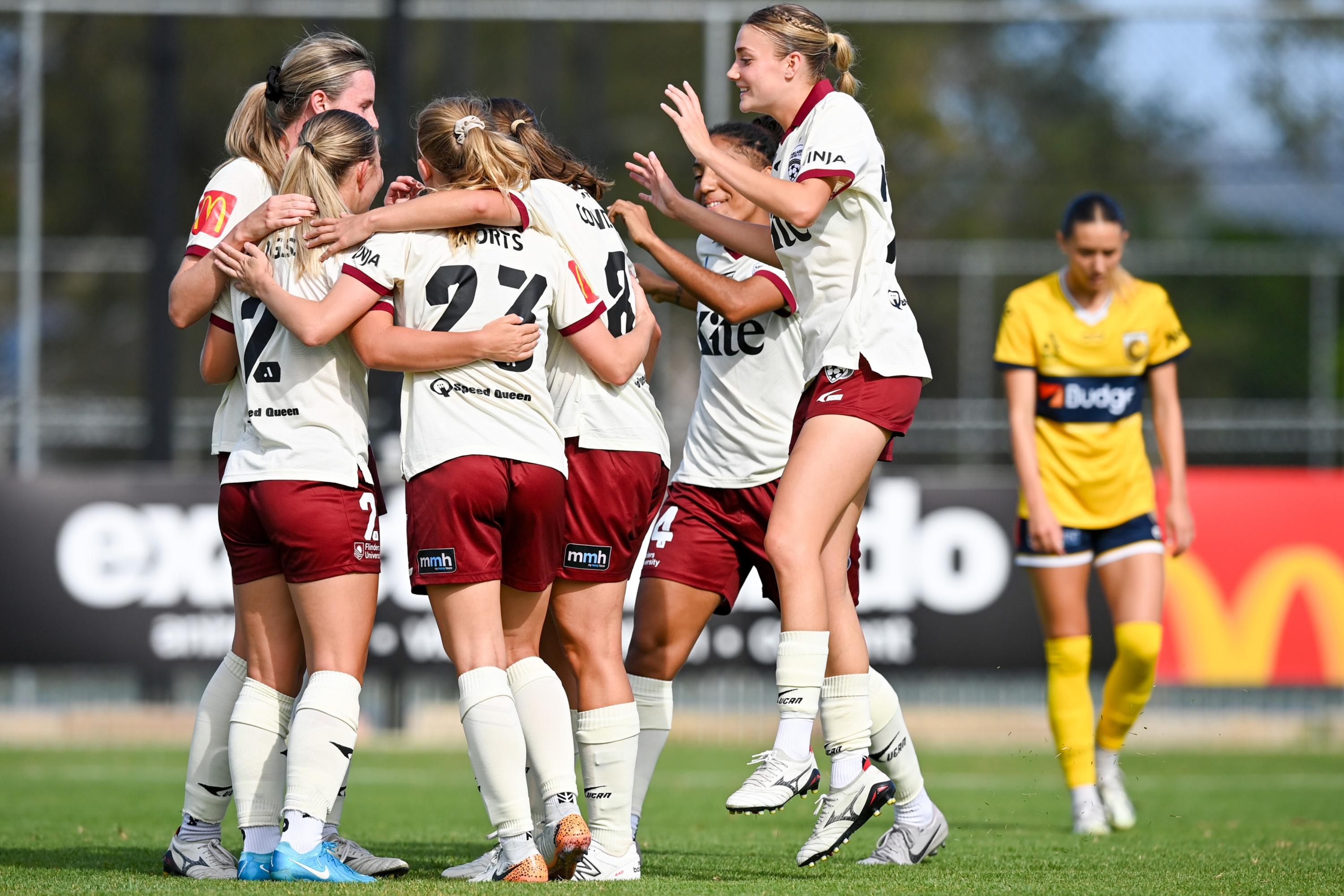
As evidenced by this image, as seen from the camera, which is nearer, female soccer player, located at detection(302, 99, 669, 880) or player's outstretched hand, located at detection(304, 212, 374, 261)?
player's outstretched hand, located at detection(304, 212, 374, 261)

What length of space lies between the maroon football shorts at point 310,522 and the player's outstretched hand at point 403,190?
876mm

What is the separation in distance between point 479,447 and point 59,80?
20.4 m

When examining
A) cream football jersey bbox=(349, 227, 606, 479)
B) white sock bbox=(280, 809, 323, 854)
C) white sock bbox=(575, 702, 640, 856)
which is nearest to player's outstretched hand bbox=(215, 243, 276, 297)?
cream football jersey bbox=(349, 227, 606, 479)

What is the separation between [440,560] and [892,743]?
171cm

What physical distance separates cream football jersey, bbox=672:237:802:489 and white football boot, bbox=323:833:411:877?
1478mm

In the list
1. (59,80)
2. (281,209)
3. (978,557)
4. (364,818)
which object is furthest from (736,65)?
(59,80)

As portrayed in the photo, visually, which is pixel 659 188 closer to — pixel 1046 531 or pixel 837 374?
pixel 837 374

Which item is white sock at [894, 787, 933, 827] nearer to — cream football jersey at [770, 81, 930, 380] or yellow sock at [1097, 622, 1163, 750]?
cream football jersey at [770, 81, 930, 380]

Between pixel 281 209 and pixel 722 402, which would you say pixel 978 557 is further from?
pixel 281 209

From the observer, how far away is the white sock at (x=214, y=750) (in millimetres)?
4660

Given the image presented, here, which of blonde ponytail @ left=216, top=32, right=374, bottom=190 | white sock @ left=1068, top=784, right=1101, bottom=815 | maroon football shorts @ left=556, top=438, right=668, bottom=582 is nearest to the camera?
maroon football shorts @ left=556, top=438, right=668, bottom=582

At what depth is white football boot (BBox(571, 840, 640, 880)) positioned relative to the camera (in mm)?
4449

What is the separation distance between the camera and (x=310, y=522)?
169 inches

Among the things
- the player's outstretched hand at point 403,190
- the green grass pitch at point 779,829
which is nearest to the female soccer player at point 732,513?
the green grass pitch at point 779,829
